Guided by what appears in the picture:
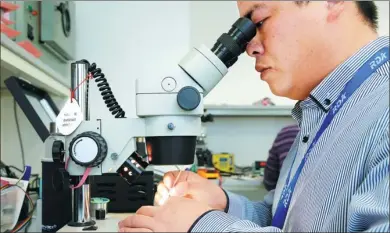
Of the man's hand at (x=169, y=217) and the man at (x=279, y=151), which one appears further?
the man at (x=279, y=151)

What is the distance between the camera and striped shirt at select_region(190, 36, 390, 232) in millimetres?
559

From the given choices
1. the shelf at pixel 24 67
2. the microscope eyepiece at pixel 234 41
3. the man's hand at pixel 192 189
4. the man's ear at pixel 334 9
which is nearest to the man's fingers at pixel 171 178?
the man's hand at pixel 192 189

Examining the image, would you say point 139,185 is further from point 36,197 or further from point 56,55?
point 56,55

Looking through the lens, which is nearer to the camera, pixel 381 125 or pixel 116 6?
pixel 381 125

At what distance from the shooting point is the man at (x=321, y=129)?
61 centimetres

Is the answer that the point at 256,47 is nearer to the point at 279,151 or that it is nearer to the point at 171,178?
the point at 171,178

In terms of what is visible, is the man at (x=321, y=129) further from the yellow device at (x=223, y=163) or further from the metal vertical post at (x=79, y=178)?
the yellow device at (x=223, y=163)

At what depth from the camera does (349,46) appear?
2.74ft

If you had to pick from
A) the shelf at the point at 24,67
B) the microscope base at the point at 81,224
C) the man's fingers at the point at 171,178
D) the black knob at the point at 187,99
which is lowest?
the microscope base at the point at 81,224

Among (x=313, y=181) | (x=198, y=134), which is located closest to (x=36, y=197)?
(x=198, y=134)

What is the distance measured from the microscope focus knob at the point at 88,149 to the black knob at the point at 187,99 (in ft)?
0.68

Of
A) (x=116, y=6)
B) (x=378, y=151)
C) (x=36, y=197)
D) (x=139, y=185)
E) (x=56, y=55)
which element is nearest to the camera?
(x=378, y=151)

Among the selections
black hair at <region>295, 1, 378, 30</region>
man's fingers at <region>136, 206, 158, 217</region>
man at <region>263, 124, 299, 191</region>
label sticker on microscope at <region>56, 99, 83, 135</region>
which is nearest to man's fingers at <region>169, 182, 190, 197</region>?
man's fingers at <region>136, 206, 158, 217</region>

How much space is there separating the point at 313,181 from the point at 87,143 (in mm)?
461
